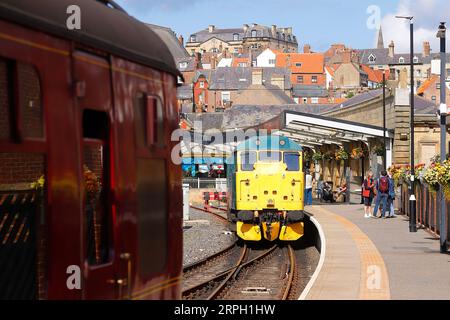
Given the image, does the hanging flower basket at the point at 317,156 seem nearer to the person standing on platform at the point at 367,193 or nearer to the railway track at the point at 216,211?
the railway track at the point at 216,211

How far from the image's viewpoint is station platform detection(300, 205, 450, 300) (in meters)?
12.8

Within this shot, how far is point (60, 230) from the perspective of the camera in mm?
5277

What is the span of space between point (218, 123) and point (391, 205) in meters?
60.4

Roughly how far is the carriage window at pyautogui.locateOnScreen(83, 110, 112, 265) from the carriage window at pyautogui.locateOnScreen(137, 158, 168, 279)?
16.0 inches

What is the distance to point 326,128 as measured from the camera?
3712 cm

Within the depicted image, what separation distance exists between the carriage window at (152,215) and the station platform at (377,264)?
213 inches

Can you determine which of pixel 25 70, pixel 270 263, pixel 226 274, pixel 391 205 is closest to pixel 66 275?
pixel 25 70

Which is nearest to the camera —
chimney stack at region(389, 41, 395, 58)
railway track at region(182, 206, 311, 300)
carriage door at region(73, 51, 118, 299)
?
carriage door at region(73, 51, 118, 299)

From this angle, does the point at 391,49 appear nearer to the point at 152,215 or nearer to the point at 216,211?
the point at 216,211

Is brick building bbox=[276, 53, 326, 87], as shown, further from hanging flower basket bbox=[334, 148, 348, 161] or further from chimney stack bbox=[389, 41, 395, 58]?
hanging flower basket bbox=[334, 148, 348, 161]

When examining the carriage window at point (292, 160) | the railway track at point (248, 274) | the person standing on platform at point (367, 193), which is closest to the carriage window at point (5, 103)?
the railway track at point (248, 274)

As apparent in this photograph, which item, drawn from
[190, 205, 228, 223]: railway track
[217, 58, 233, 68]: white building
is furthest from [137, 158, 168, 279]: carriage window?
[217, 58, 233, 68]: white building

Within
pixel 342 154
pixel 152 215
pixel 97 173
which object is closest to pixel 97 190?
pixel 97 173

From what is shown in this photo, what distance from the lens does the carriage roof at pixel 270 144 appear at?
24.6 meters
